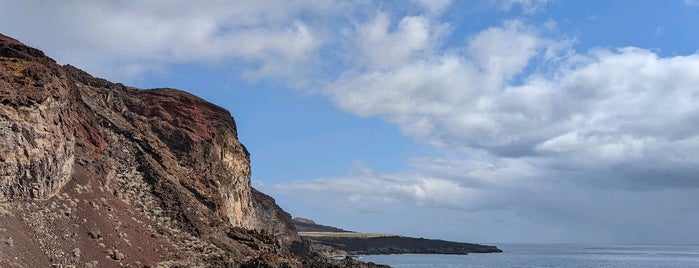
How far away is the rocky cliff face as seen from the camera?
118ft

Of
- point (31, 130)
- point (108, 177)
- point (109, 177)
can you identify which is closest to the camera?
point (31, 130)

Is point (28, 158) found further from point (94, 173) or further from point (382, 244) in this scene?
point (382, 244)

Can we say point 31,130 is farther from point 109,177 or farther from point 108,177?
point 109,177

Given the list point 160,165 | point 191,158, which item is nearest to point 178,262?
point 160,165

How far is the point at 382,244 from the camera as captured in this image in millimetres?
192750

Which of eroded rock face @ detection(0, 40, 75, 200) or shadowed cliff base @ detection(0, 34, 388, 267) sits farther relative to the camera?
eroded rock face @ detection(0, 40, 75, 200)

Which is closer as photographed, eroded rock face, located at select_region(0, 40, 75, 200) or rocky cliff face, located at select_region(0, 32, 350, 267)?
rocky cliff face, located at select_region(0, 32, 350, 267)

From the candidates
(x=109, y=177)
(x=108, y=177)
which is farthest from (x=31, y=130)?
(x=109, y=177)

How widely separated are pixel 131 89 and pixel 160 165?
53.2 feet

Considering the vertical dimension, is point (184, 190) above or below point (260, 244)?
above

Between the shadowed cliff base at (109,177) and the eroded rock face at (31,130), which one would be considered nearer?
the shadowed cliff base at (109,177)

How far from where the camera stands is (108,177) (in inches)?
1817

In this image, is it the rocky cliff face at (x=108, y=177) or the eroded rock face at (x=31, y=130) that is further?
the eroded rock face at (x=31, y=130)

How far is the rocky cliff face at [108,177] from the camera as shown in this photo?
3594 centimetres
